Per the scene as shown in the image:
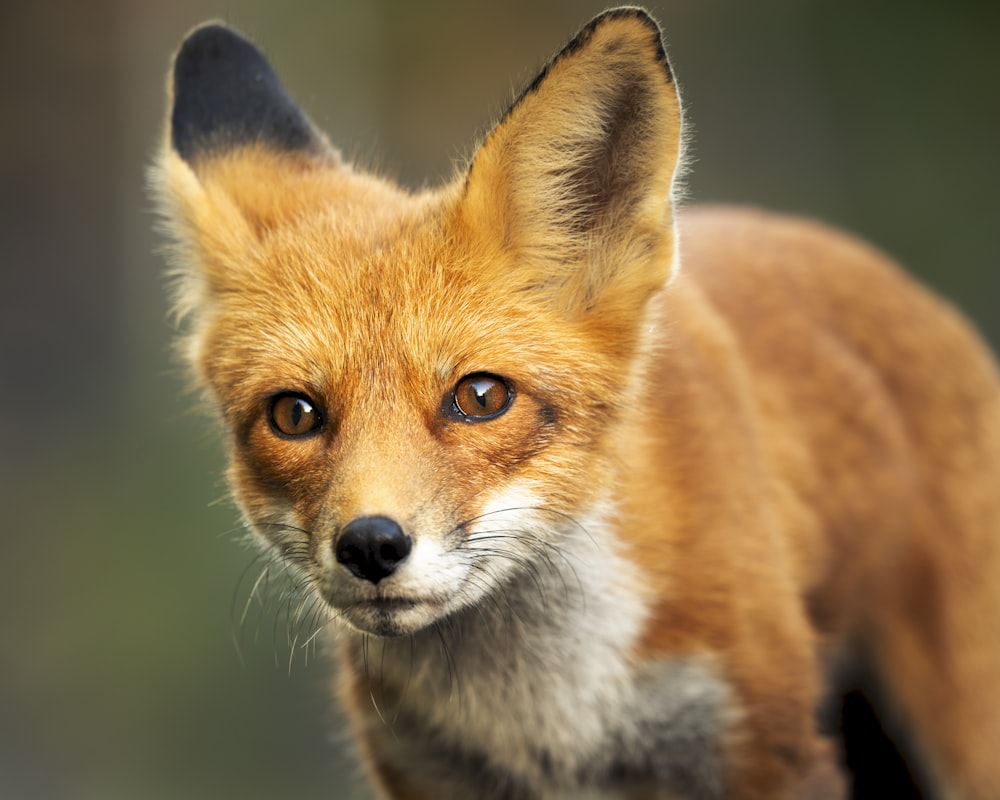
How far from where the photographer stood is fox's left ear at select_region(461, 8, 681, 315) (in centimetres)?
275

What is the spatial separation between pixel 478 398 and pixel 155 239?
7645 millimetres

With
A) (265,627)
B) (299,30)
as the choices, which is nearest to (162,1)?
(299,30)

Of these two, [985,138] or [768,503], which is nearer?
[768,503]

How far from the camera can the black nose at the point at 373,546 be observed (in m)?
2.38

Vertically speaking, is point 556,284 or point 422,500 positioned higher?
point 556,284

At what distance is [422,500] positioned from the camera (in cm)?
248

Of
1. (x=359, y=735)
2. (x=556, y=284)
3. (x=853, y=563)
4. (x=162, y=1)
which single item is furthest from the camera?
(x=162, y=1)

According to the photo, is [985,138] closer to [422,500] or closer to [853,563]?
[853,563]

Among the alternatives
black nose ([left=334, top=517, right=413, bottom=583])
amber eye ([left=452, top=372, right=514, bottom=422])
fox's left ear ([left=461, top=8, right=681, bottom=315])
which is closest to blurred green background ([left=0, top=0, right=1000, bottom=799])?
fox's left ear ([left=461, top=8, right=681, bottom=315])

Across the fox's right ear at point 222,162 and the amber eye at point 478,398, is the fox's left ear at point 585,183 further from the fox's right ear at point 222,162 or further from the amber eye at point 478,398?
the fox's right ear at point 222,162

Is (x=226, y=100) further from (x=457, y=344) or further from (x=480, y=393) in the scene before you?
(x=480, y=393)

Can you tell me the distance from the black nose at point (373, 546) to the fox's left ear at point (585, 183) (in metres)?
0.79

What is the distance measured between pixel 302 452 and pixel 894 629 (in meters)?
2.32

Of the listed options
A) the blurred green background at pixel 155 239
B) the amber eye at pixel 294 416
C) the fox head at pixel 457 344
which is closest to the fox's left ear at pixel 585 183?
the fox head at pixel 457 344
